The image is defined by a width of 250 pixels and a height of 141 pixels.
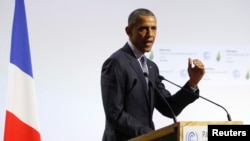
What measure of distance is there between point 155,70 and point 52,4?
3.72ft

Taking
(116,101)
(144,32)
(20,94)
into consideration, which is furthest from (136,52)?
(20,94)

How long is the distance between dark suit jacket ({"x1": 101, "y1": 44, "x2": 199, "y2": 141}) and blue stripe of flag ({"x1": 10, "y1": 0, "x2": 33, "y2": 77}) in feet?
2.55

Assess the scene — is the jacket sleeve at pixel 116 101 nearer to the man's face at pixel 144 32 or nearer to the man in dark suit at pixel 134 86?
the man in dark suit at pixel 134 86

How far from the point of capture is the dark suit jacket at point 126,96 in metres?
2.50

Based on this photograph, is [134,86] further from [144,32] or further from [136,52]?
[144,32]

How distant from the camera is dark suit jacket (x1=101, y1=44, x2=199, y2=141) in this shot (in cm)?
250

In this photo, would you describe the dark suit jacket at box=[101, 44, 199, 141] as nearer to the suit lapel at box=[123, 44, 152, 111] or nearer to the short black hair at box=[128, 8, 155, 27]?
the suit lapel at box=[123, 44, 152, 111]

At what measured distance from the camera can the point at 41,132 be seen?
135 inches

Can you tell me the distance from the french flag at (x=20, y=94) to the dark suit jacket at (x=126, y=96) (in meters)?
0.75

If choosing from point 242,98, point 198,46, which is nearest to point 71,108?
point 198,46

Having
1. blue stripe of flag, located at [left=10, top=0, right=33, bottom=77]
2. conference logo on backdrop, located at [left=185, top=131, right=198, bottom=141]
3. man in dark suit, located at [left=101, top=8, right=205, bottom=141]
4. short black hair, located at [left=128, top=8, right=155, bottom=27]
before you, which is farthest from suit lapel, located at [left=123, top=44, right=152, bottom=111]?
conference logo on backdrop, located at [left=185, top=131, right=198, bottom=141]

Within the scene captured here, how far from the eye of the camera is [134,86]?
2615 mm

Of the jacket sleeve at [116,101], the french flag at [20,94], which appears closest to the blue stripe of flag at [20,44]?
the french flag at [20,94]

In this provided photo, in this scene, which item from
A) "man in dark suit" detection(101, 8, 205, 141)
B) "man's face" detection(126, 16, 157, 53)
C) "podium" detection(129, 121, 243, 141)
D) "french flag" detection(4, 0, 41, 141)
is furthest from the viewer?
"french flag" detection(4, 0, 41, 141)
